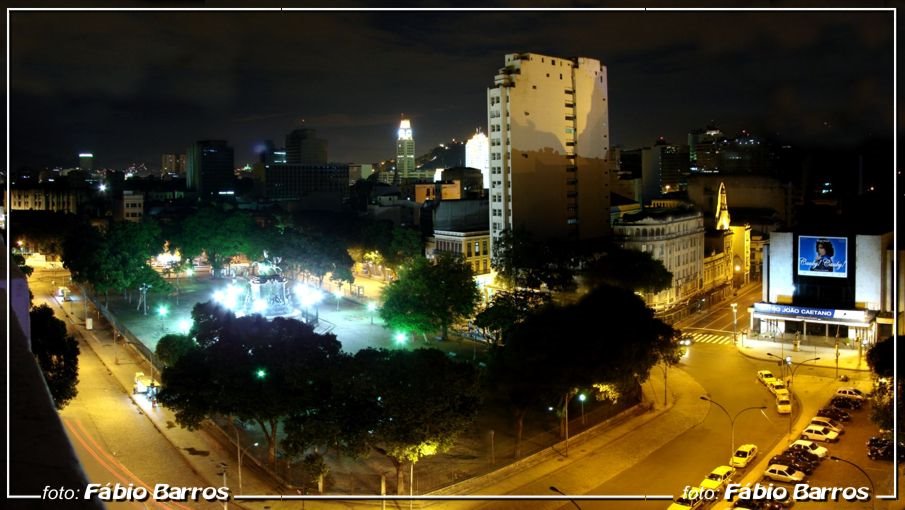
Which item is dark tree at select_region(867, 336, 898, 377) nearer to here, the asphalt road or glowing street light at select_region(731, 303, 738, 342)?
glowing street light at select_region(731, 303, 738, 342)

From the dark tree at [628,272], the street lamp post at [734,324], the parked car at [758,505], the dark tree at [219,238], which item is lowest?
the parked car at [758,505]

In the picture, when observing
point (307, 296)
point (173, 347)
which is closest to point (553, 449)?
point (173, 347)

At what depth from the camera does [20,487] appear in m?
2.08

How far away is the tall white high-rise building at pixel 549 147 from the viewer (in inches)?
1067

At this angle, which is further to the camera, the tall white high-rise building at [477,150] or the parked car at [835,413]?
the tall white high-rise building at [477,150]

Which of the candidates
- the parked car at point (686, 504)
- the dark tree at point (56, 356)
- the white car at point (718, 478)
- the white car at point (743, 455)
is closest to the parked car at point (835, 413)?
the white car at point (743, 455)

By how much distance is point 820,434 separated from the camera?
43.1 feet

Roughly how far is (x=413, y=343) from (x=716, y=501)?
35.8 feet

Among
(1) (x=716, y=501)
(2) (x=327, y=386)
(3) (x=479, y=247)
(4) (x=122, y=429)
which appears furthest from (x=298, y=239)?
(1) (x=716, y=501)

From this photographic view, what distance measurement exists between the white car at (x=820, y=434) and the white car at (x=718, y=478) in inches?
92.3

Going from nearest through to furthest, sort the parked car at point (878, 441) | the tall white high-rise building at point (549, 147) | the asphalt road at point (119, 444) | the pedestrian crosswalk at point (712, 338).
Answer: the asphalt road at point (119, 444), the parked car at point (878, 441), the pedestrian crosswalk at point (712, 338), the tall white high-rise building at point (549, 147)

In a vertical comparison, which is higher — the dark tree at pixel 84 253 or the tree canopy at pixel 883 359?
the dark tree at pixel 84 253

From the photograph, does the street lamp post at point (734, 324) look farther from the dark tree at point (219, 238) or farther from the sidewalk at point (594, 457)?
the dark tree at point (219, 238)

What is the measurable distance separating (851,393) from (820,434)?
2.72 metres
